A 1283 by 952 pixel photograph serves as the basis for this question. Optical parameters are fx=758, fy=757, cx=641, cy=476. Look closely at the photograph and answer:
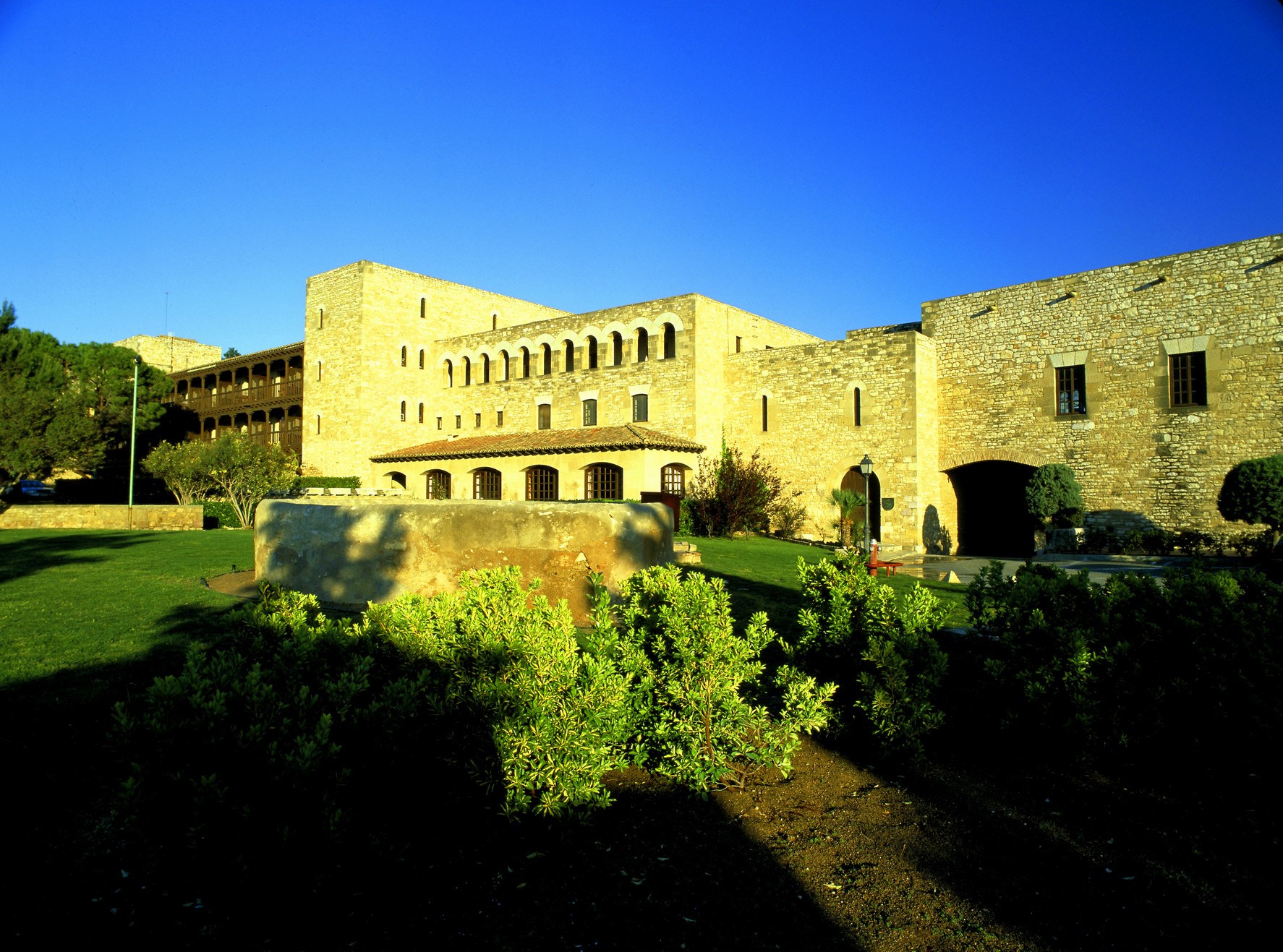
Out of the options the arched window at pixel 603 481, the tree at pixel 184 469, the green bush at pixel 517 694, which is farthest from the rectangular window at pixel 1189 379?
the tree at pixel 184 469

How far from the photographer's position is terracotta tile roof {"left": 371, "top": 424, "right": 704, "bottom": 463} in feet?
90.0

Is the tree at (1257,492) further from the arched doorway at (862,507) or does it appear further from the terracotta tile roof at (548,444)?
the terracotta tile roof at (548,444)

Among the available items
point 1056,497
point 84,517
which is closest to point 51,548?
point 84,517

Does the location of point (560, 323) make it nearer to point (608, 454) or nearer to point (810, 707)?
point (608, 454)

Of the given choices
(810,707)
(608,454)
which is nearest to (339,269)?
(608,454)

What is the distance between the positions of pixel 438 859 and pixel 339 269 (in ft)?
123

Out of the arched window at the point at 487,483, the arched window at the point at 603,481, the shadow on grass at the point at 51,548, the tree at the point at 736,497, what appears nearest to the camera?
the shadow on grass at the point at 51,548

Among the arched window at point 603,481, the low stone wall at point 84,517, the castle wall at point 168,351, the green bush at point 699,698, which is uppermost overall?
the castle wall at point 168,351

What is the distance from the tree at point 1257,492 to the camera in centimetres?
1681

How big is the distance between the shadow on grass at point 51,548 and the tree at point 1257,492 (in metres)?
22.8

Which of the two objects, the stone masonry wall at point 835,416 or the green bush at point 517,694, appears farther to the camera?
the stone masonry wall at point 835,416

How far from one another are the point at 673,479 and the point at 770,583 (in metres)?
17.5

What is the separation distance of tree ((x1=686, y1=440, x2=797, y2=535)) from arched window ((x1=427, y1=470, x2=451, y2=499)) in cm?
1191

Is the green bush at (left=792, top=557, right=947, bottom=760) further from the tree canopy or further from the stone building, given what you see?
the tree canopy
